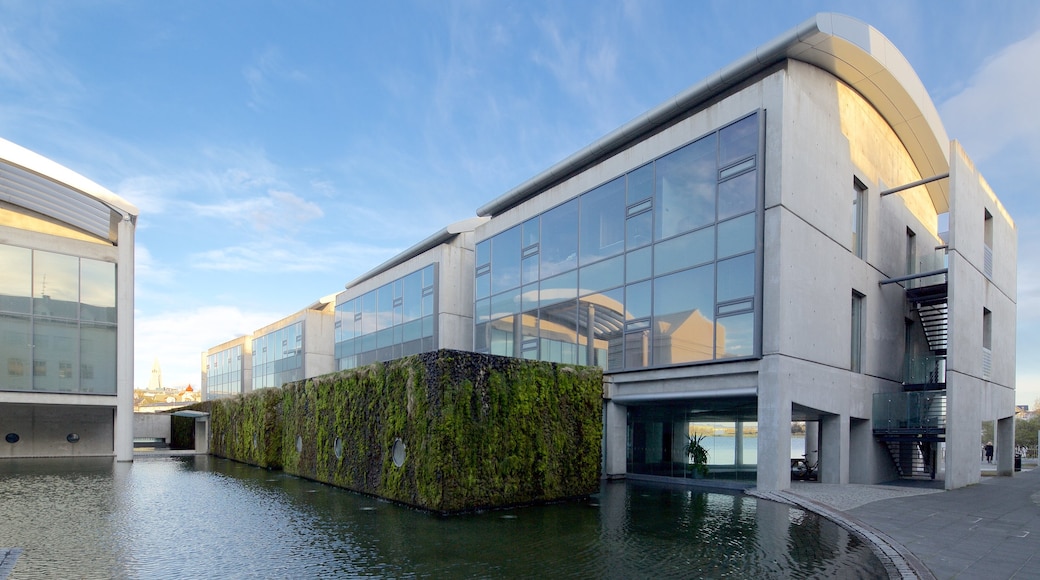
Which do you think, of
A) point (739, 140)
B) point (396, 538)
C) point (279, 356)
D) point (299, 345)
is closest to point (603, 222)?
point (739, 140)

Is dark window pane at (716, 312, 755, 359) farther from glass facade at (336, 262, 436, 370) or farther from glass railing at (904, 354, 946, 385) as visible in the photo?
glass facade at (336, 262, 436, 370)

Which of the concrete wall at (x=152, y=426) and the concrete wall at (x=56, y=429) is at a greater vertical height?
the concrete wall at (x=56, y=429)

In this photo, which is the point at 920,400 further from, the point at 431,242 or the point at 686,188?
the point at 431,242

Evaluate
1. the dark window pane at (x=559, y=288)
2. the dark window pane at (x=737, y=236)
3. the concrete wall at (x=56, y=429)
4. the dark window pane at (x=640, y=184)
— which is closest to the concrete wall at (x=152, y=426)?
the concrete wall at (x=56, y=429)

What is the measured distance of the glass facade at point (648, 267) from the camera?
18672 millimetres

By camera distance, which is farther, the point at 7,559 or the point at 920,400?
the point at 920,400

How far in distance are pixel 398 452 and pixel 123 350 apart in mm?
21229

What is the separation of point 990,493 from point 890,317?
671 centimetres

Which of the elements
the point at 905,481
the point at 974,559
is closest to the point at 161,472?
the point at 974,559

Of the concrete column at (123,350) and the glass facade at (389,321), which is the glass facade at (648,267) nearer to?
the glass facade at (389,321)

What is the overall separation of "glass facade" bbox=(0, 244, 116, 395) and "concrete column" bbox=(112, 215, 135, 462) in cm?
26

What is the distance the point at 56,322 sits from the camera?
2875 cm

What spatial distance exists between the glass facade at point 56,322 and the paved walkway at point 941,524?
2943 cm

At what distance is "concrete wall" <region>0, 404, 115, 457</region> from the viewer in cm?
3136
